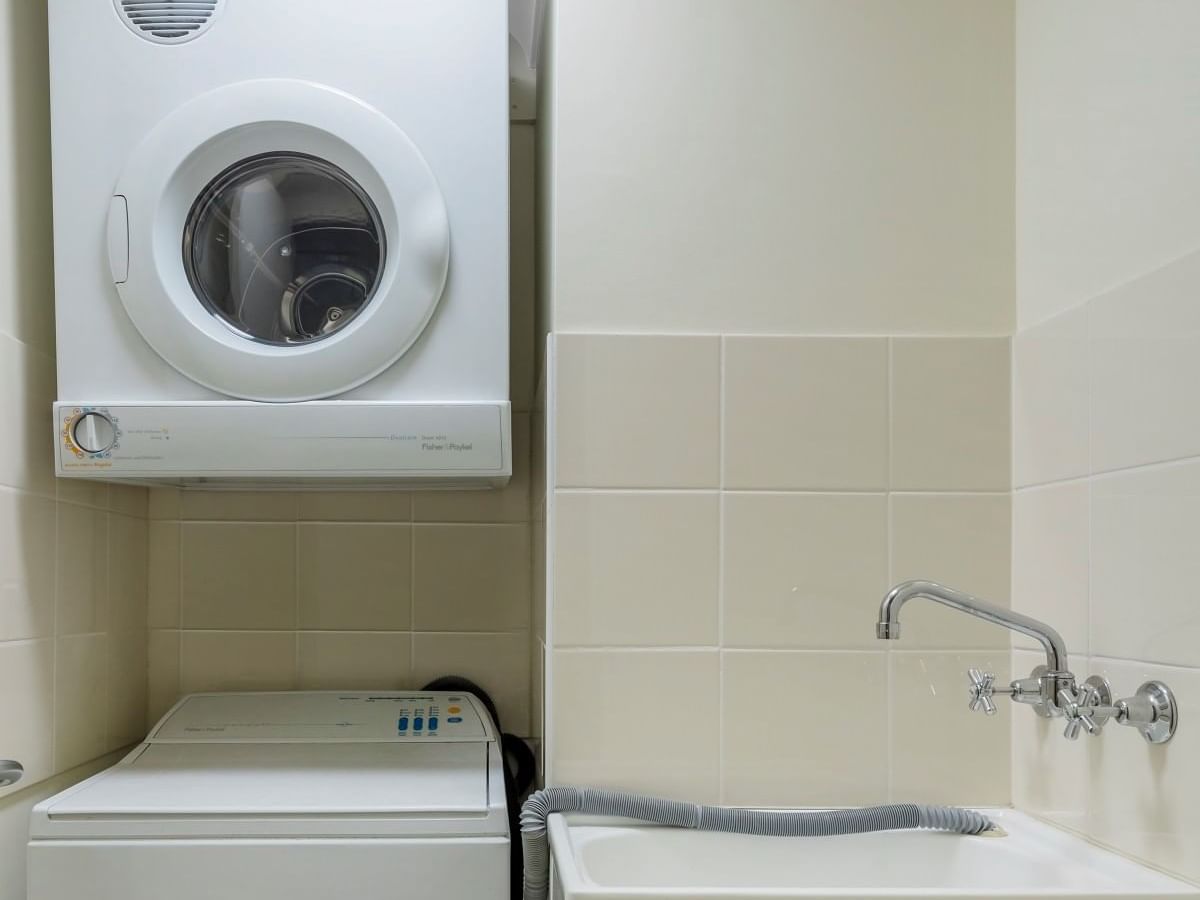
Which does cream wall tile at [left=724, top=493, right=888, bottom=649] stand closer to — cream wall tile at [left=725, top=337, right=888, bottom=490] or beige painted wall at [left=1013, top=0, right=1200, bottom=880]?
cream wall tile at [left=725, top=337, right=888, bottom=490]

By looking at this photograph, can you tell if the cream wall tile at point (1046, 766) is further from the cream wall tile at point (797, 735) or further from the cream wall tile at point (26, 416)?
the cream wall tile at point (26, 416)

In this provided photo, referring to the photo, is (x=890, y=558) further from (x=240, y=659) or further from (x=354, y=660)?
(x=240, y=659)

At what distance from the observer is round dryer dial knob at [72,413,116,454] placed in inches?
59.7

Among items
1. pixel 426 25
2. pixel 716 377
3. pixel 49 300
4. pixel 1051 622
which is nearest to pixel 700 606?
pixel 716 377

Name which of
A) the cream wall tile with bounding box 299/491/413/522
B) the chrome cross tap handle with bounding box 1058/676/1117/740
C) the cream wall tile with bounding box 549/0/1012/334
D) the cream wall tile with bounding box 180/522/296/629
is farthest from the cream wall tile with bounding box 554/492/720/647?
the cream wall tile with bounding box 180/522/296/629

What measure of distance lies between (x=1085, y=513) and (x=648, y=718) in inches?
24.2

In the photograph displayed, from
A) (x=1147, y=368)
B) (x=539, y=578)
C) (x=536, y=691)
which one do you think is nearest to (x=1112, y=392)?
(x=1147, y=368)

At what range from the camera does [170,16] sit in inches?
60.9

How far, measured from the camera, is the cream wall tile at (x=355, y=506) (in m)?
2.03

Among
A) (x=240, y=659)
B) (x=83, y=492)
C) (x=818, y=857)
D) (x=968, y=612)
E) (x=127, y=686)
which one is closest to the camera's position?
(x=968, y=612)

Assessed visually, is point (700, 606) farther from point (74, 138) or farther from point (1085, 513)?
point (74, 138)

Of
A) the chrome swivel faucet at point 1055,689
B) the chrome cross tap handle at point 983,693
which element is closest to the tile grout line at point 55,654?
the chrome swivel faucet at point 1055,689

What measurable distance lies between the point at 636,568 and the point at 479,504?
1.96 feet

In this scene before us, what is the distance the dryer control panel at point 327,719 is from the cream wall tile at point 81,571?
212 mm
